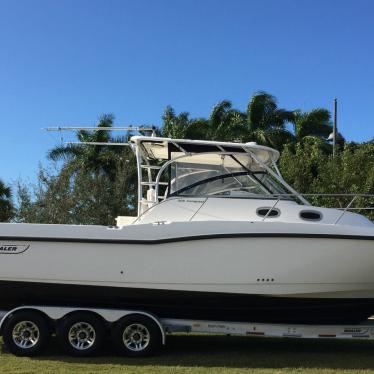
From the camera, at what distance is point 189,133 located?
2345cm

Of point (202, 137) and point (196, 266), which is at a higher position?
point (202, 137)

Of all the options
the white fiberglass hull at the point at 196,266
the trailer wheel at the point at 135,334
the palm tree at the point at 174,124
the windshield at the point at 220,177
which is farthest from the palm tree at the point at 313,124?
the trailer wheel at the point at 135,334

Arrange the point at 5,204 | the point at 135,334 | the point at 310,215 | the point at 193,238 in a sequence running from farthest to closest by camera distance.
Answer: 1. the point at 5,204
2. the point at 310,215
3. the point at 135,334
4. the point at 193,238

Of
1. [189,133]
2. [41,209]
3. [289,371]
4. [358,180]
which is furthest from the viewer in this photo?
[189,133]

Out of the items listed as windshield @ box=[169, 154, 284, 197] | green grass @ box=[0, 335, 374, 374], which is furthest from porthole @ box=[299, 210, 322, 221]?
green grass @ box=[0, 335, 374, 374]

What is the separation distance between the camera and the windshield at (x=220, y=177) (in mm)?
8141

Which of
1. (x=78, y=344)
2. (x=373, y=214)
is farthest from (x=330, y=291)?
(x=373, y=214)

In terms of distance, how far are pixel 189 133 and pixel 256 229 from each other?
16.5m

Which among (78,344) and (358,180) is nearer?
(78,344)

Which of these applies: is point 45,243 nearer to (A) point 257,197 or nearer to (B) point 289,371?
(A) point 257,197

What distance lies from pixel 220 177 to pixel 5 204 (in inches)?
588

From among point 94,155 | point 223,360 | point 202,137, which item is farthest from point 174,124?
point 223,360

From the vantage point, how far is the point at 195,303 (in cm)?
746

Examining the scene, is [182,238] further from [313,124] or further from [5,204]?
[313,124]
